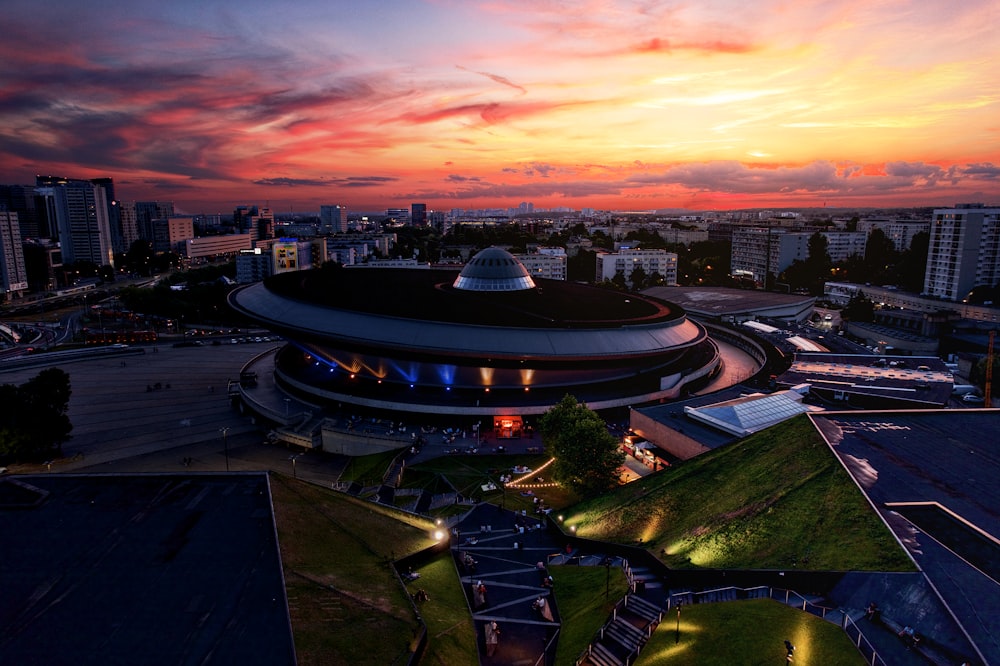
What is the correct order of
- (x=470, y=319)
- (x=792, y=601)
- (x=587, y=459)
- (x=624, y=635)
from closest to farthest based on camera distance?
1. (x=792, y=601)
2. (x=624, y=635)
3. (x=587, y=459)
4. (x=470, y=319)

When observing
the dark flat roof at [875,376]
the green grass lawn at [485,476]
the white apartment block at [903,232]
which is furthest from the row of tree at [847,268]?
the green grass lawn at [485,476]

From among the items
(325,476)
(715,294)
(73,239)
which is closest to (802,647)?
(325,476)

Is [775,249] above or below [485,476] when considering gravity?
above


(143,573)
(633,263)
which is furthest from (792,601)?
(633,263)

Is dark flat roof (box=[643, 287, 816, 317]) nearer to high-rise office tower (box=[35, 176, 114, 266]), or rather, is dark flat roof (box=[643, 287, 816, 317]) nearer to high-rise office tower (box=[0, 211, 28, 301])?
high-rise office tower (box=[0, 211, 28, 301])

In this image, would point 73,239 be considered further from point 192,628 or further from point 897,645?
point 897,645

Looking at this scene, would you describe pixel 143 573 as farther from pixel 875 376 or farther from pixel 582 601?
pixel 875 376
